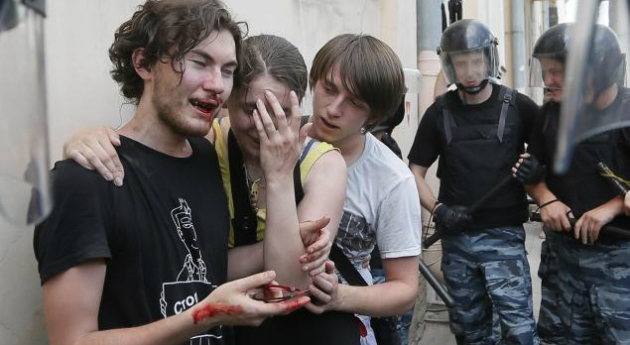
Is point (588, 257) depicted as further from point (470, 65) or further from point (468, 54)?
point (468, 54)

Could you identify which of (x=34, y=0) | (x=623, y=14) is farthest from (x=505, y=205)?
(x=34, y=0)

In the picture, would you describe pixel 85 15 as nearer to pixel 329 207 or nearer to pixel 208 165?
pixel 208 165

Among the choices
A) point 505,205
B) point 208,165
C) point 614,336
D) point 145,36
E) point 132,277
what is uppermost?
point 145,36

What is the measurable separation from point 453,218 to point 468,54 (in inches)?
41.8

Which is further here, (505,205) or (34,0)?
(505,205)

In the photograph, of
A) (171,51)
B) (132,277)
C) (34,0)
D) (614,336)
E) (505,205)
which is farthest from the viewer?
(505,205)

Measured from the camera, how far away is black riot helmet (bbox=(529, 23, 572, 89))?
121 inches

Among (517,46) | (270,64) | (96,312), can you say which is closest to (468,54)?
(270,64)

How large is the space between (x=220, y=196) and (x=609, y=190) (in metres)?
2.40

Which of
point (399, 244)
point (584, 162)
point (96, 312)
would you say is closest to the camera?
point (96, 312)

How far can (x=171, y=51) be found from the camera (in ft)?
5.83

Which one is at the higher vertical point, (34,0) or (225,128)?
(34,0)

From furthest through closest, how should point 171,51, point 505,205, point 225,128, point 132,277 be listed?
point 505,205
point 225,128
point 171,51
point 132,277

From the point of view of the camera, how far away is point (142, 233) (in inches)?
Result: 64.0
